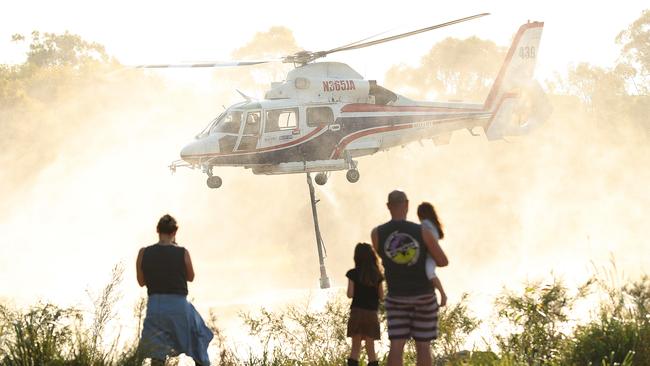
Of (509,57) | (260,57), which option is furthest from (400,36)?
(260,57)

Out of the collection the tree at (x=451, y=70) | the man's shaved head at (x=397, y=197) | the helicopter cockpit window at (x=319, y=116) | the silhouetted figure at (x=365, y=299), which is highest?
the tree at (x=451, y=70)

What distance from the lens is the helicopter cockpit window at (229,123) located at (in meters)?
26.0

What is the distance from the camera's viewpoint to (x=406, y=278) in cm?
1103

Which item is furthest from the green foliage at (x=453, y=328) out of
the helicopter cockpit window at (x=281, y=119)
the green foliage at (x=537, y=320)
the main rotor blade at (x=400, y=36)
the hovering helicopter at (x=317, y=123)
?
the helicopter cockpit window at (x=281, y=119)

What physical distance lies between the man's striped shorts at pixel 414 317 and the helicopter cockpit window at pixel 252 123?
49.9 feet

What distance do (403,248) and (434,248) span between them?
0.29m

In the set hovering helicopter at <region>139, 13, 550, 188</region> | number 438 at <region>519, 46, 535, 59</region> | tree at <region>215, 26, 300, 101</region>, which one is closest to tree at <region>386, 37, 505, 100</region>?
tree at <region>215, 26, 300, 101</region>

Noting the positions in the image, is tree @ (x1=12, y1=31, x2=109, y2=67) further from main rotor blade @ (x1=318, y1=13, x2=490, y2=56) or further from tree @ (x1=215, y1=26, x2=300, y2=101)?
main rotor blade @ (x1=318, y1=13, x2=490, y2=56)

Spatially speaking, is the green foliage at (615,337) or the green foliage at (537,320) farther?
the green foliage at (537,320)

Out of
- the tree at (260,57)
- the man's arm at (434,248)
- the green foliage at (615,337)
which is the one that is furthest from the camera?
the tree at (260,57)

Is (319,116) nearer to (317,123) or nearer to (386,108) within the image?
(317,123)

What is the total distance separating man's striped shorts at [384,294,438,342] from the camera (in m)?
11.1

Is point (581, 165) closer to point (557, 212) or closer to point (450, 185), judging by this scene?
point (557, 212)

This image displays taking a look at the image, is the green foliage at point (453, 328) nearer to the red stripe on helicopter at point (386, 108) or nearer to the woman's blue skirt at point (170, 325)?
the woman's blue skirt at point (170, 325)
